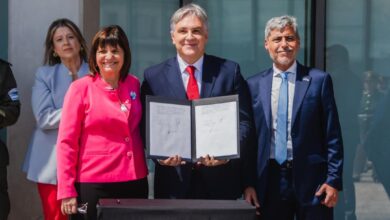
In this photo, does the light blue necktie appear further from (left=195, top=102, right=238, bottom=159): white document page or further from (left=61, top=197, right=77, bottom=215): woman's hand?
(left=61, top=197, right=77, bottom=215): woman's hand

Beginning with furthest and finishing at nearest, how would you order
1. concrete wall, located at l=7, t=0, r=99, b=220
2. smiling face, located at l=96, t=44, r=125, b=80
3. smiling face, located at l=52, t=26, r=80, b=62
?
concrete wall, located at l=7, t=0, r=99, b=220, smiling face, located at l=52, t=26, r=80, b=62, smiling face, located at l=96, t=44, r=125, b=80

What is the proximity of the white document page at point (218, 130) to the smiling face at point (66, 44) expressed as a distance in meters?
1.36

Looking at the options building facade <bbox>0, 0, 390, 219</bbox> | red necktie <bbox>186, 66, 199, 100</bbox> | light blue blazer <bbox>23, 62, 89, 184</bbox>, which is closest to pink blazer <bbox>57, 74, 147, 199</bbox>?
red necktie <bbox>186, 66, 199, 100</bbox>

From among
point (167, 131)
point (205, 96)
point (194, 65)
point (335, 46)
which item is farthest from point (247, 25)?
point (167, 131)

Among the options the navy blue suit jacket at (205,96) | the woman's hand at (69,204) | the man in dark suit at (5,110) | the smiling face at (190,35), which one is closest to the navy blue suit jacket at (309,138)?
the navy blue suit jacket at (205,96)

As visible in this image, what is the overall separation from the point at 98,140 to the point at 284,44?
1285 mm

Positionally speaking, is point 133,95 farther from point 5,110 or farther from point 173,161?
point 5,110

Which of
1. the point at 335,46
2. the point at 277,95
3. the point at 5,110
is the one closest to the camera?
the point at 277,95

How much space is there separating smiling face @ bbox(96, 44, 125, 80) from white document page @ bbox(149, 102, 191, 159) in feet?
1.05

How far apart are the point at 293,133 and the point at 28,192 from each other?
2.37m

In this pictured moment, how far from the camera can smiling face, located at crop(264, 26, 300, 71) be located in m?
4.73

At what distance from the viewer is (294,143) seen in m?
4.67

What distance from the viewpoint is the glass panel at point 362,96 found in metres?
6.66

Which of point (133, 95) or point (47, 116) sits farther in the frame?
point (47, 116)
